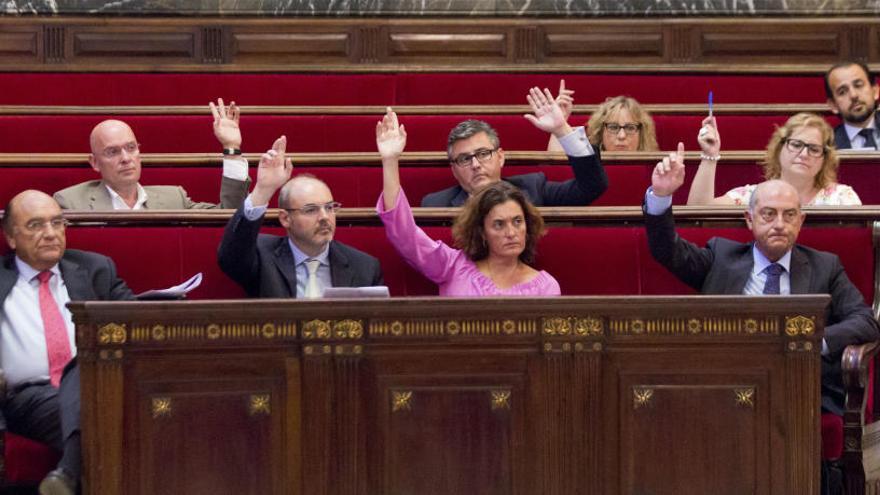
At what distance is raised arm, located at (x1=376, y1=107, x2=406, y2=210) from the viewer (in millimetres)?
1445

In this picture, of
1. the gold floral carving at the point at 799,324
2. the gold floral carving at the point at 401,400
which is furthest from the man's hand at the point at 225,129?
the gold floral carving at the point at 799,324

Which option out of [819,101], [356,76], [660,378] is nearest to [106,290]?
[660,378]

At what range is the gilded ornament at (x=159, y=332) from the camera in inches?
45.6

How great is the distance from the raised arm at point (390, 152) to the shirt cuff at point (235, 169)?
19 cm

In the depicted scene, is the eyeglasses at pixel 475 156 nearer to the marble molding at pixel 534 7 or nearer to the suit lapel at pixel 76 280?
the suit lapel at pixel 76 280

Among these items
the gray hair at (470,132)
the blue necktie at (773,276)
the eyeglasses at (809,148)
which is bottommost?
the blue necktie at (773,276)

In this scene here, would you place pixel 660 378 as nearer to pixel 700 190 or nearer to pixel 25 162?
pixel 700 190

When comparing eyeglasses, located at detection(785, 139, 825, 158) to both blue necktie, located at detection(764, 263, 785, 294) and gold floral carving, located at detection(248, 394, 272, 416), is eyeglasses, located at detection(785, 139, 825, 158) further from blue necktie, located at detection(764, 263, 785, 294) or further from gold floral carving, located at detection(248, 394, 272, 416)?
gold floral carving, located at detection(248, 394, 272, 416)

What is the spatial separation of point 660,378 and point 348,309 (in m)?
0.25

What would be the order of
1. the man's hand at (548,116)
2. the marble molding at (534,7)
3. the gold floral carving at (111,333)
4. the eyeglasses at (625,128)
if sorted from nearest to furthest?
the gold floral carving at (111,333) → the man's hand at (548,116) → the eyeglasses at (625,128) → the marble molding at (534,7)

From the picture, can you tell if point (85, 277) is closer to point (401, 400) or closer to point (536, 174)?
point (401, 400)

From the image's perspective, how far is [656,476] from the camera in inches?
46.3

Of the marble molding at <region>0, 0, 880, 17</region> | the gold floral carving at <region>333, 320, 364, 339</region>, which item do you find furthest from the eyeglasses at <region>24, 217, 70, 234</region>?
the marble molding at <region>0, 0, 880, 17</region>

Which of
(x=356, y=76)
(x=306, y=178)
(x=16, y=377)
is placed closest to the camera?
(x=16, y=377)
